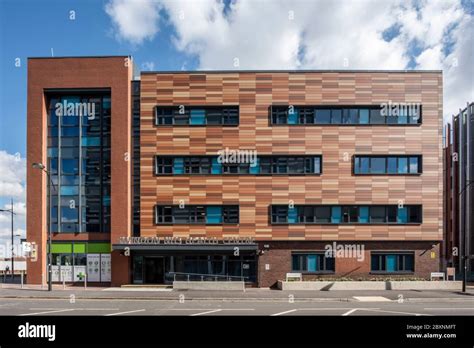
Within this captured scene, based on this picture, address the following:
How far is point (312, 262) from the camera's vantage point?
30.0 m

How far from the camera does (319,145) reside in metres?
30.7

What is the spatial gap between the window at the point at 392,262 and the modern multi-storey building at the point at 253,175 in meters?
0.11

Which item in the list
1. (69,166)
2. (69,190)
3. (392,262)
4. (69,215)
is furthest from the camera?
(69,166)

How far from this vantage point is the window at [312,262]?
98.3 ft

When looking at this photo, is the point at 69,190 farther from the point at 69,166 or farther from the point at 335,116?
the point at 335,116

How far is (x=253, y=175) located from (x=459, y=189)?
37.3m

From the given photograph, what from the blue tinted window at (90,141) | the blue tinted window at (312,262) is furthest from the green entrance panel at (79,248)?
the blue tinted window at (312,262)

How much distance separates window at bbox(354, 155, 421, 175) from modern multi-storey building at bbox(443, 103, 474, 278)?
21076 mm

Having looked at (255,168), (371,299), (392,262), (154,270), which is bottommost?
(154,270)

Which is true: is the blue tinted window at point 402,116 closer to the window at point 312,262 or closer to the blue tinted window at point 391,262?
the blue tinted window at point 391,262

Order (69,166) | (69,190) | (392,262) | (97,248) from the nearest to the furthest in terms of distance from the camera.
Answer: (392,262) < (97,248) < (69,190) < (69,166)

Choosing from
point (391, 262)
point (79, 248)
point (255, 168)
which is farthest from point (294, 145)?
point (79, 248)
